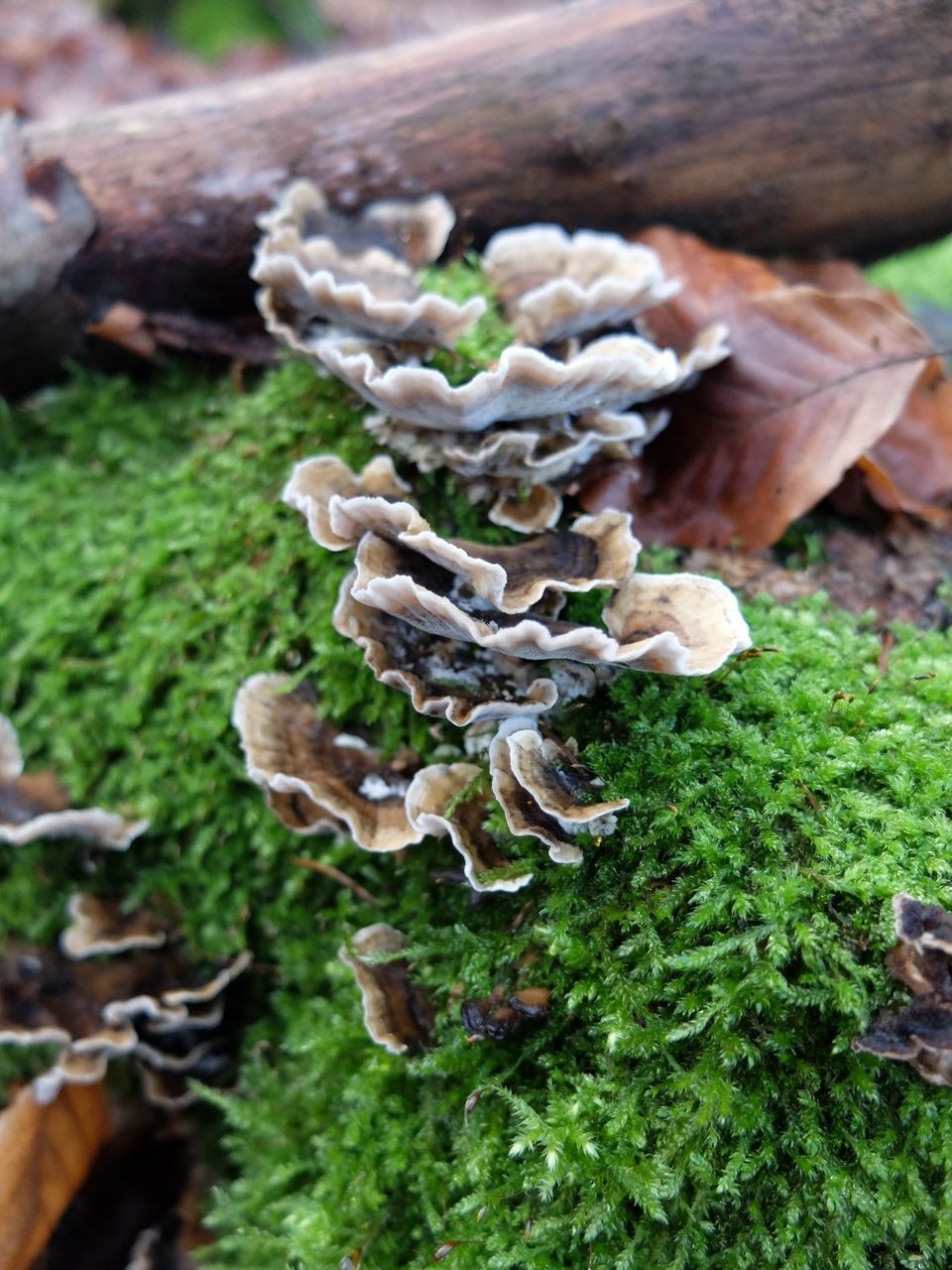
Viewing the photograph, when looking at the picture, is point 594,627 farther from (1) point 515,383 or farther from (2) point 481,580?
(1) point 515,383

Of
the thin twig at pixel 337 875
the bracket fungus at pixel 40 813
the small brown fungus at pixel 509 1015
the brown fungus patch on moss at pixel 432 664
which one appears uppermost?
the brown fungus patch on moss at pixel 432 664

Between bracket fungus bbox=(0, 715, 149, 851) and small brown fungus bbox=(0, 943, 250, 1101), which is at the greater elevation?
bracket fungus bbox=(0, 715, 149, 851)

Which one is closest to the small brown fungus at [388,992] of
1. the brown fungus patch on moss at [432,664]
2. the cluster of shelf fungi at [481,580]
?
the cluster of shelf fungi at [481,580]

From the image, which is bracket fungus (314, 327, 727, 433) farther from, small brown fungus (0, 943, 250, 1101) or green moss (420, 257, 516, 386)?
small brown fungus (0, 943, 250, 1101)

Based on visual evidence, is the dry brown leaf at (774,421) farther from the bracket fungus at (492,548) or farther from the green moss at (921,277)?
the green moss at (921,277)

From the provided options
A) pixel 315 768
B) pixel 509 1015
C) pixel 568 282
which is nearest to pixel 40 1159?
pixel 315 768

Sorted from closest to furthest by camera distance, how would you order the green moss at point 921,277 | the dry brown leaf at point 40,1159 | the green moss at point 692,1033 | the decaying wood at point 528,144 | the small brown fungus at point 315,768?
the green moss at point 692,1033
the small brown fungus at point 315,768
the dry brown leaf at point 40,1159
the decaying wood at point 528,144
the green moss at point 921,277

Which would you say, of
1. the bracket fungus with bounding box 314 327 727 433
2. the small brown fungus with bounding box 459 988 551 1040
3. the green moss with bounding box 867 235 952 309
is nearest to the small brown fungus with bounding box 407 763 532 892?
the small brown fungus with bounding box 459 988 551 1040
